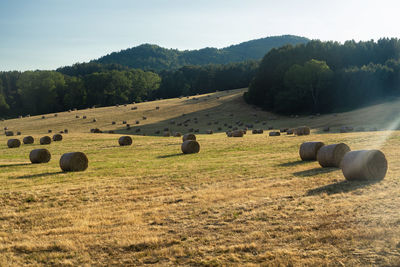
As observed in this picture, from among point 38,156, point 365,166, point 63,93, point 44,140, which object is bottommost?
point 365,166

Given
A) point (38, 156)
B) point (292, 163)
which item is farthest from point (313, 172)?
point (38, 156)

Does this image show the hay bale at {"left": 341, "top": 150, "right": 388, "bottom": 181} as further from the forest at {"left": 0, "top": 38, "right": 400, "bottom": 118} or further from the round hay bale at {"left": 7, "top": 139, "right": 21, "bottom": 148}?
the forest at {"left": 0, "top": 38, "right": 400, "bottom": 118}

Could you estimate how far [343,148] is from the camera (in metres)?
18.0

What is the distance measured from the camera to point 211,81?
473 feet

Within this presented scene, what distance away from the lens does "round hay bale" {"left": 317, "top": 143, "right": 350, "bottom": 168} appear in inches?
691

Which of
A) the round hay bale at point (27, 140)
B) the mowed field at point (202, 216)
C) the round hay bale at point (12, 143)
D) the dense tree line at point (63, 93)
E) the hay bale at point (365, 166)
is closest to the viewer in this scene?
the mowed field at point (202, 216)

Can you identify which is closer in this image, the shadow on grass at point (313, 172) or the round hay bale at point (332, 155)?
the shadow on grass at point (313, 172)

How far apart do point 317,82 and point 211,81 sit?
6409cm

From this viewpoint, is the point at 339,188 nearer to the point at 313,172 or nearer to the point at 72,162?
the point at 313,172

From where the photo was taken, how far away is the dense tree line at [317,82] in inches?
3273

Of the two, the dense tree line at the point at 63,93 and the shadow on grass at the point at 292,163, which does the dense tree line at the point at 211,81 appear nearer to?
the dense tree line at the point at 63,93

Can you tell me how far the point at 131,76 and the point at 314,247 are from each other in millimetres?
144617

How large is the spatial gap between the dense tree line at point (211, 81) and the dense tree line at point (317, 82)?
38.6m

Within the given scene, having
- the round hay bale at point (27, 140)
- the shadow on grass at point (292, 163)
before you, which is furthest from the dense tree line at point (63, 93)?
the shadow on grass at point (292, 163)
